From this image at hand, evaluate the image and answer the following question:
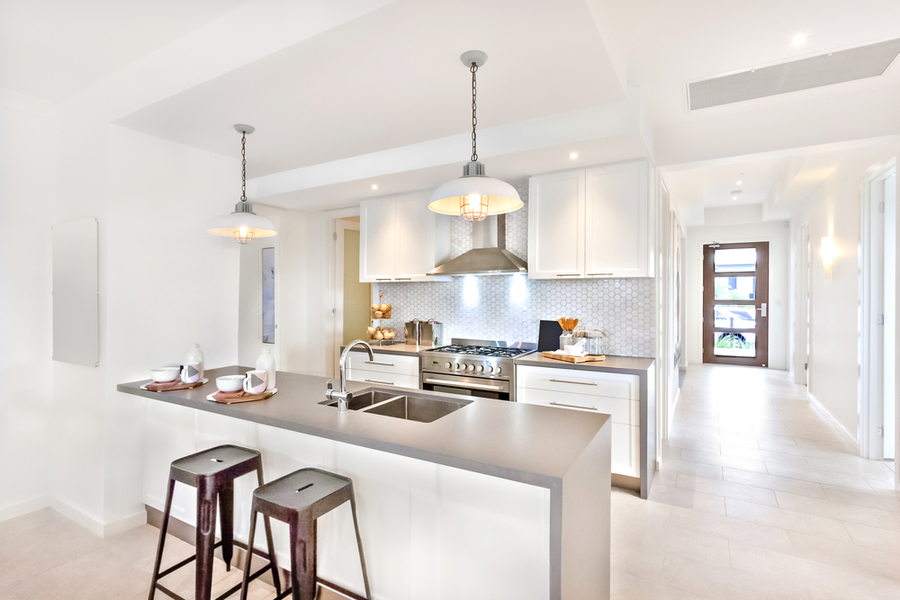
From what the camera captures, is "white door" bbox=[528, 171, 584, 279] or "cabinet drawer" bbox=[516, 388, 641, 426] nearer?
"cabinet drawer" bbox=[516, 388, 641, 426]

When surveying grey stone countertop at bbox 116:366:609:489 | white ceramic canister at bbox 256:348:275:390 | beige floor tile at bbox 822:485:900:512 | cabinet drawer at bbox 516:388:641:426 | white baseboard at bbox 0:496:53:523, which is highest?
white ceramic canister at bbox 256:348:275:390

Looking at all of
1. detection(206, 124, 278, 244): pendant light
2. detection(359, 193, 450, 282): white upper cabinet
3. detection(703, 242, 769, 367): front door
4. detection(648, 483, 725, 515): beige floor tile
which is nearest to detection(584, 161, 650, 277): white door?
detection(359, 193, 450, 282): white upper cabinet

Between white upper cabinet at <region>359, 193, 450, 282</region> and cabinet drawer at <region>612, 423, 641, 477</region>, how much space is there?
84.1 inches

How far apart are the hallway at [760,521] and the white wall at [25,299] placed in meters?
3.62

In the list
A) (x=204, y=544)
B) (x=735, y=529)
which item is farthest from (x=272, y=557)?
(x=735, y=529)

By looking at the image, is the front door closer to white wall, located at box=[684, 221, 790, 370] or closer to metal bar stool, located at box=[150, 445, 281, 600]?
white wall, located at box=[684, 221, 790, 370]

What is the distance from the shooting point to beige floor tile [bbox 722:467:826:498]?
3131mm

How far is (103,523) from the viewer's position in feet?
8.63

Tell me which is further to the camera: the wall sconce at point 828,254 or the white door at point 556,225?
the wall sconce at point 828,254

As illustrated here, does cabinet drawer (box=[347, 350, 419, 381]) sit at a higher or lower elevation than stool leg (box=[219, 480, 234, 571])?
higher

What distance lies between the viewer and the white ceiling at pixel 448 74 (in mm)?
1869

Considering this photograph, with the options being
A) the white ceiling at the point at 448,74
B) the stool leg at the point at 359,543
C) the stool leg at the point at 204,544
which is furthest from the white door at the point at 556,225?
→ the stool leg at the point at 204,544

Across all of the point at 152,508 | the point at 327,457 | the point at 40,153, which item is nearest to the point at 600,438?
the point at 327,457

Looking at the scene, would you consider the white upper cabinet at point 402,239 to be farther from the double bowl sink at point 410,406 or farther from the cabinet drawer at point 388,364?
the double bowl sink at point 410,406
